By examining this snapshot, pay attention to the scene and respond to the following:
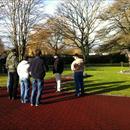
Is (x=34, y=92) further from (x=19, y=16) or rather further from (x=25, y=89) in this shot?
(x=19, y=16)

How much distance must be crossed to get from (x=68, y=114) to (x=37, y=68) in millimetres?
2815

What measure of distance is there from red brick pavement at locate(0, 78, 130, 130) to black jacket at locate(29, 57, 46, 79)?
1.11m

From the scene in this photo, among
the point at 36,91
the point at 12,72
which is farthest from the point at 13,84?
the point at 36,91

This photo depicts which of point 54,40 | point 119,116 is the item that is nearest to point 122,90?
point 119,116

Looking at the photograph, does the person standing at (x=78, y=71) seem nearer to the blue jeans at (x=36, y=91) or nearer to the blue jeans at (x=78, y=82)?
the blue jeans at (x=78, y=82)

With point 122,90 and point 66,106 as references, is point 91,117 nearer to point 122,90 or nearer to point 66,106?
point 66,106

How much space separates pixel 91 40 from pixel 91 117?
45.7 metres

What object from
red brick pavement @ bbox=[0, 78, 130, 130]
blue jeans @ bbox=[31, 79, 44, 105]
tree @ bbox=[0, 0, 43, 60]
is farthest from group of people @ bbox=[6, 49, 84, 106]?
tree @ bbox=[0, 0, 43, 60]

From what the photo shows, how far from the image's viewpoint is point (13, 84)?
54.3ft

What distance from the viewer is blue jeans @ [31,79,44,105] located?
14.6 metres

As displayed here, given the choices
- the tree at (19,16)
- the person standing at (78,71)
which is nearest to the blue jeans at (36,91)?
the person standing at (78,71)

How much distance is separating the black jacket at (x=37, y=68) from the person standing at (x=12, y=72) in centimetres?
142

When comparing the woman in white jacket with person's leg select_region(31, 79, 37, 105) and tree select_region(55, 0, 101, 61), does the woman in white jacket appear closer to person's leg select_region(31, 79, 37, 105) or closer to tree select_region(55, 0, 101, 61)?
person's leg select_region(31, 79, 37, 105)

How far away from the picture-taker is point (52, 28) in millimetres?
57562
